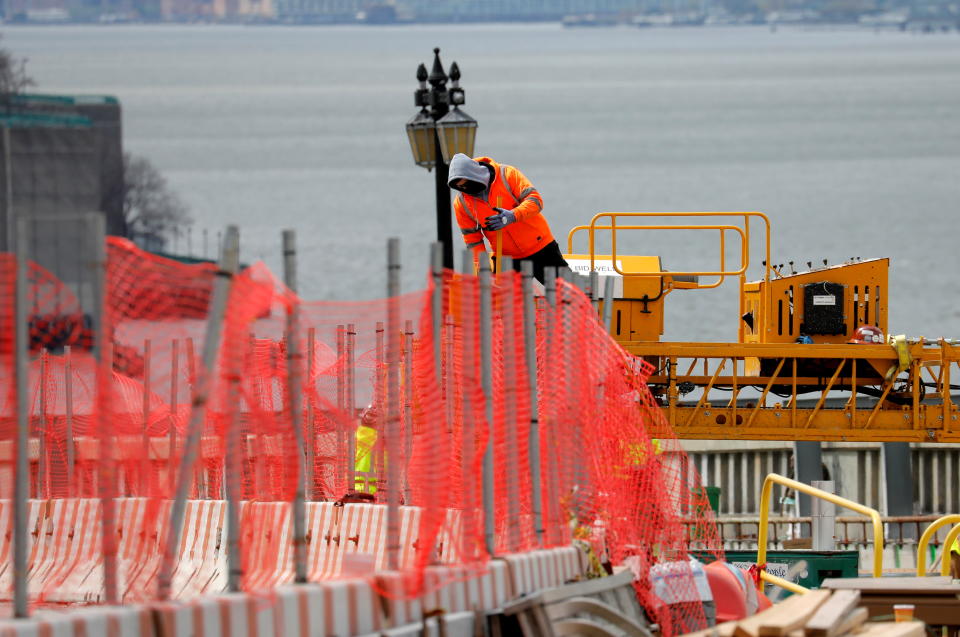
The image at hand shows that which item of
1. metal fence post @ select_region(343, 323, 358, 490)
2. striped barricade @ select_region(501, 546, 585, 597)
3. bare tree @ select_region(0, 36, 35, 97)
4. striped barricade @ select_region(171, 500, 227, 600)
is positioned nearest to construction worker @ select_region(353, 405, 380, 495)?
metal fence post @ select_region(343, 323, 358, 490)

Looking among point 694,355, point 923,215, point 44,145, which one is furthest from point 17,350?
point 923,215

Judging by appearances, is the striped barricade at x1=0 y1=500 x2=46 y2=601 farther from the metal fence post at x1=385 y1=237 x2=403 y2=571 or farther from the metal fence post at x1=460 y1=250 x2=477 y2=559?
the metal fence post at x1=385 y1=237 x2=403 y2=571

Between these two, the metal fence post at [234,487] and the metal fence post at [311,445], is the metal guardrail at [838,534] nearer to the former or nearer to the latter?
the metal fence post at [311,445]

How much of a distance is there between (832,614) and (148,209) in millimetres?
105971

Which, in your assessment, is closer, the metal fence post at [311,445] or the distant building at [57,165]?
the metal fence post at [311,445]

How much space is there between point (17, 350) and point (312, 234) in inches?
4441

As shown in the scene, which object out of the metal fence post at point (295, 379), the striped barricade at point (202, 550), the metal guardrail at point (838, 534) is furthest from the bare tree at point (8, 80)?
the metal fence post at point (295, 379)

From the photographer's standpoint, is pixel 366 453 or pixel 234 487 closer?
pixel 234 487

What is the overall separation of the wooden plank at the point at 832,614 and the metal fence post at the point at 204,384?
322 centimetres

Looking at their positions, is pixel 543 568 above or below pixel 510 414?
below

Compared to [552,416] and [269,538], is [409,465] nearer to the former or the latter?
[552,416]

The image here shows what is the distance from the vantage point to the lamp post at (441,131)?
57.3 feet

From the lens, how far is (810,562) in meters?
17.7

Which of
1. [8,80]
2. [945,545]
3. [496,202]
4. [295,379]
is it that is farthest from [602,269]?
[8,80]
